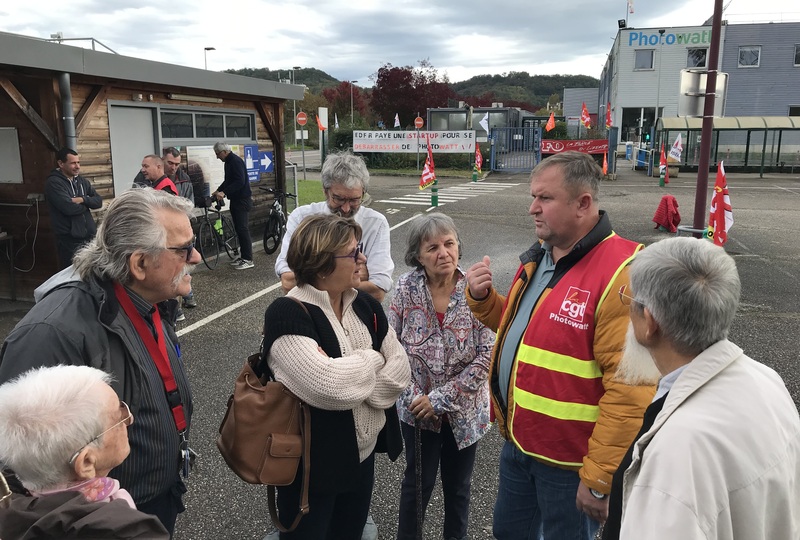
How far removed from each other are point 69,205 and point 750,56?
4312 centimetres

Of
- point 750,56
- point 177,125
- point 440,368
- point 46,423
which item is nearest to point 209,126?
point 177,125

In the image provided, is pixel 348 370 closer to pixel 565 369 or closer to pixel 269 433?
pixel 269 433

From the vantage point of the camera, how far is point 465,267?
9.34 m

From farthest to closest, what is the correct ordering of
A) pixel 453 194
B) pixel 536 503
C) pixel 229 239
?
pixel 453 194
pixel 229 239
pixel 536 503

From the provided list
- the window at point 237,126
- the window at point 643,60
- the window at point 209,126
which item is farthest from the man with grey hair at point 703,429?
the window at point 643,60

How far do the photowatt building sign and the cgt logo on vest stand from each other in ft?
82.4

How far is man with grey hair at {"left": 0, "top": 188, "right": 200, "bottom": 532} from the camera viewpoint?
1.78m

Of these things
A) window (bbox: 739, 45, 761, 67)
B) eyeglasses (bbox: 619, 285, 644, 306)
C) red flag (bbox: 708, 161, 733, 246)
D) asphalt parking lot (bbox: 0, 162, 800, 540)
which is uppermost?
window (bbox: 739, 45, 761, 67)

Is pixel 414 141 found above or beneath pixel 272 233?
above

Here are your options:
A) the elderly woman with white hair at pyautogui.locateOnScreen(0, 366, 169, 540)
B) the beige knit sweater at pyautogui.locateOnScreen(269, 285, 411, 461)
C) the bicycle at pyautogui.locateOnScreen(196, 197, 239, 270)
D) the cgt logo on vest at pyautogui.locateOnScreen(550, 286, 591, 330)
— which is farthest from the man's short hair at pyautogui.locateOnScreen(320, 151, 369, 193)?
the bicycle at pyautogui.locateOnScreen(196, 197, 239, 270)

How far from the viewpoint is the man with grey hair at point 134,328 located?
178 centimetres

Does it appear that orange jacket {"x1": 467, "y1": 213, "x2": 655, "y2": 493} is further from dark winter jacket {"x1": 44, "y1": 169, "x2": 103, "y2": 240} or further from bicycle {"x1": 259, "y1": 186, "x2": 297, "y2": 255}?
bicycle {"x1": 259, "y1": 186, "x2": 297, "y2": 255}

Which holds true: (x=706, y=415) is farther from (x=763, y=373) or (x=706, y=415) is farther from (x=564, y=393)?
(x=564, y=393)

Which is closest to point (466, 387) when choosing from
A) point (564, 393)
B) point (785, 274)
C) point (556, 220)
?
point (564, 393)
